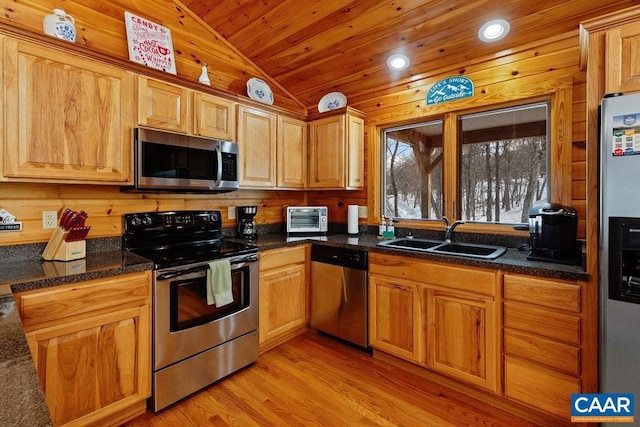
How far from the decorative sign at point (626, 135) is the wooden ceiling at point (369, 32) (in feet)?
3.25

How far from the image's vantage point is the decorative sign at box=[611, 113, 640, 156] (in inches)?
54.4

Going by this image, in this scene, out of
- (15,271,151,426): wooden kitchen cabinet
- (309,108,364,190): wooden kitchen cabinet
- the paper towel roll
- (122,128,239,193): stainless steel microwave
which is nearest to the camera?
(15,271,151,426): wooden kitchen cabinet

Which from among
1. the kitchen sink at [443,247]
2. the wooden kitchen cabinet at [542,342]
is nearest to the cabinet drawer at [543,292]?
the wooden kitchen cabinet at [542,342]

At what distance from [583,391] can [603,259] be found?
736 millimetres

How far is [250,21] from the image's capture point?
2666 millimetres

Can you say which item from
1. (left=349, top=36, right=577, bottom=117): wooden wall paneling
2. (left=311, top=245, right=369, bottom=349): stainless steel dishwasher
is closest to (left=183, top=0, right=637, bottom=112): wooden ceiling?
(left=349, top=36, right=577, bottom=117): wooden wall paneling

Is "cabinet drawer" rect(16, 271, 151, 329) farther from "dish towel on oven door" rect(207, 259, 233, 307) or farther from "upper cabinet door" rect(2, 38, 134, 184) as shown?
"upper cabinet door" rect(2, 38, 134, 184)

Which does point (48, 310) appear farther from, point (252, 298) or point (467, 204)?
point (467, 204)

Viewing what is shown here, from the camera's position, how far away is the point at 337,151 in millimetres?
3025

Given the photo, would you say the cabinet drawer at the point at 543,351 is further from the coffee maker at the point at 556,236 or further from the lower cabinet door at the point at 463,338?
the coffee maker at the point at 556,236

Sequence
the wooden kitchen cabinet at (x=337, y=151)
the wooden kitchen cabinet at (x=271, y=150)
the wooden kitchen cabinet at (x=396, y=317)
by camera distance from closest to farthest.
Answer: the wooden kitchen cabinet at (x=396, y=317) → the wooden kitchen cabinet at (x=271, y=150) → the wooden kitchen cabinet at (x=337, y=151)

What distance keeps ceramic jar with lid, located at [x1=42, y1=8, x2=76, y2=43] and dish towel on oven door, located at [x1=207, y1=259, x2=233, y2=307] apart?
1.58 m

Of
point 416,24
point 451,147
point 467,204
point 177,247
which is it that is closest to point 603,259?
point 467,204

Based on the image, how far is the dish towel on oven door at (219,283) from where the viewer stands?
208 cm
